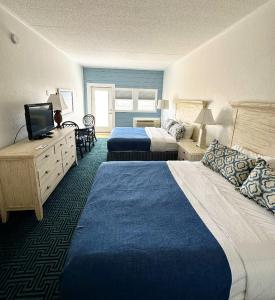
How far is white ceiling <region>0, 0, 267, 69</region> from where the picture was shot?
217 centimetres

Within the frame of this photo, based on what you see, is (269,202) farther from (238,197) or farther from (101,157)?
(101,157)

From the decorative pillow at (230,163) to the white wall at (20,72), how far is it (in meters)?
2.58

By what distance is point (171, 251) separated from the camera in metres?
1.11

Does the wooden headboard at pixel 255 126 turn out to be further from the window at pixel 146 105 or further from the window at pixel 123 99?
the window at pixel 123 99

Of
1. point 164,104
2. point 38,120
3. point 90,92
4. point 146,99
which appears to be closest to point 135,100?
point 146,99

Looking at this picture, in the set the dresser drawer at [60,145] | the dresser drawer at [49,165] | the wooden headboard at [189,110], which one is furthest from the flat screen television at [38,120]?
the wooden headboard at [189,110]

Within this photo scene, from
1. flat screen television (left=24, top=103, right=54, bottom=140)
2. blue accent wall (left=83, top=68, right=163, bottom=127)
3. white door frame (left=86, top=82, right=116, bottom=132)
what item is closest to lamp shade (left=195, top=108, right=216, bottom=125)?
flat screen television (left=24, top=103, right=54, bottom=140)

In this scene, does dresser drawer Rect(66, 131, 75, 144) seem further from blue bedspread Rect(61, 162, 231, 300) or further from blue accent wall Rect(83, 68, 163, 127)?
blue accent wall Rect(83, 68, 163, 127)

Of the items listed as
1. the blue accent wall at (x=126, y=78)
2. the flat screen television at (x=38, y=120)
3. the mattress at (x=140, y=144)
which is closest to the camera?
the flat screen television at (x=38, y=120)

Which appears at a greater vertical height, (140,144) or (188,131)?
(188,131)

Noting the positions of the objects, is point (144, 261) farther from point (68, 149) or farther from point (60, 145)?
point (68, 149)

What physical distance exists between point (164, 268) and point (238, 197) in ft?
3.39

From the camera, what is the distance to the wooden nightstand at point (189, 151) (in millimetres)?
3025

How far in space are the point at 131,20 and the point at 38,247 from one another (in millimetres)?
2940
